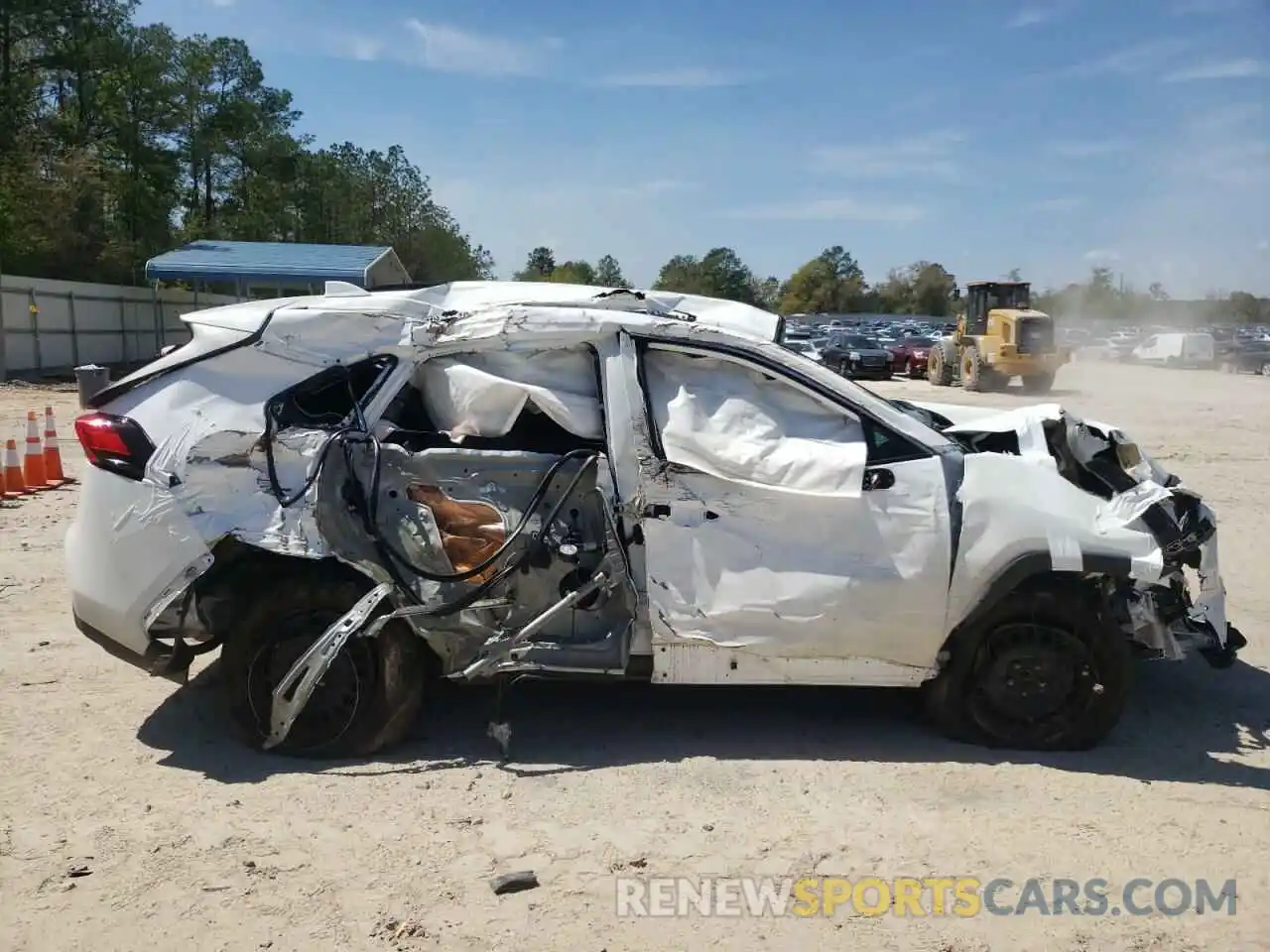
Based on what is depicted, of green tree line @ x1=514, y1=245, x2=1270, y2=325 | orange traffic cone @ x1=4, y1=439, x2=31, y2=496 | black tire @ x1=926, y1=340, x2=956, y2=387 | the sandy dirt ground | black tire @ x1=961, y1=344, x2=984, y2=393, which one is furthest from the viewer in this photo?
green tree line @ x1=514, y1=245, x2=1270, y2=325

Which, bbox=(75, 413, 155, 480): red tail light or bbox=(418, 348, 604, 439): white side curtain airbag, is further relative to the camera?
bbox=(418, 348, 604, 439): white side curtain airbag

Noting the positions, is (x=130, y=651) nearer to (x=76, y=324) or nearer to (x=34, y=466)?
(x=34, y=466)

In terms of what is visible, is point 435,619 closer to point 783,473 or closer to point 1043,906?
point 783,473

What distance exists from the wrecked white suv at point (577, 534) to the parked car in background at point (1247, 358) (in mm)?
39940

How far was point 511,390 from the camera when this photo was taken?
14.7 ft

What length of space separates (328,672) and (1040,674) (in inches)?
115

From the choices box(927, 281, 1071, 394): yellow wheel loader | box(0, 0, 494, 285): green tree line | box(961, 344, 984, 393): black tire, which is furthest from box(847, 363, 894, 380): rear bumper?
box(0, 0, 494, 285): green tree line

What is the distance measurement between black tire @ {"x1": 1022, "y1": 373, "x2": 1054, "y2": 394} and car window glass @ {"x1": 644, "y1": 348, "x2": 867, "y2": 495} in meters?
24.4

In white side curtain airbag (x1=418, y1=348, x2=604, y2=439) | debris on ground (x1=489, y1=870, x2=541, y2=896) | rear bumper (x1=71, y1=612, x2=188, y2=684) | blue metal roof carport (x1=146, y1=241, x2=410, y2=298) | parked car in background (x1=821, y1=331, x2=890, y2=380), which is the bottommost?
debris on ground (x1=489, y1=870, x2=541, y2=896)

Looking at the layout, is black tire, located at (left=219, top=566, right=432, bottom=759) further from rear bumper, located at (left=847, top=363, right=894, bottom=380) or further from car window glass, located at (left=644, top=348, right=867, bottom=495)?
rear bumper, located at (left=847, top=363, right=894, bottom=380)

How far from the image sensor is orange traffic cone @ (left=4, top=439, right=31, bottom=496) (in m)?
10.2

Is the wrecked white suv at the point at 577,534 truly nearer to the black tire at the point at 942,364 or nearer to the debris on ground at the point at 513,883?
the debris on ground at the point at 513,883

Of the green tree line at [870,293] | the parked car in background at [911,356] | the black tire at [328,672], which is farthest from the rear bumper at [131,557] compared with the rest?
the green tree line at [870,293]

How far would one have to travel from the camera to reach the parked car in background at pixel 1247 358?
129 feet
